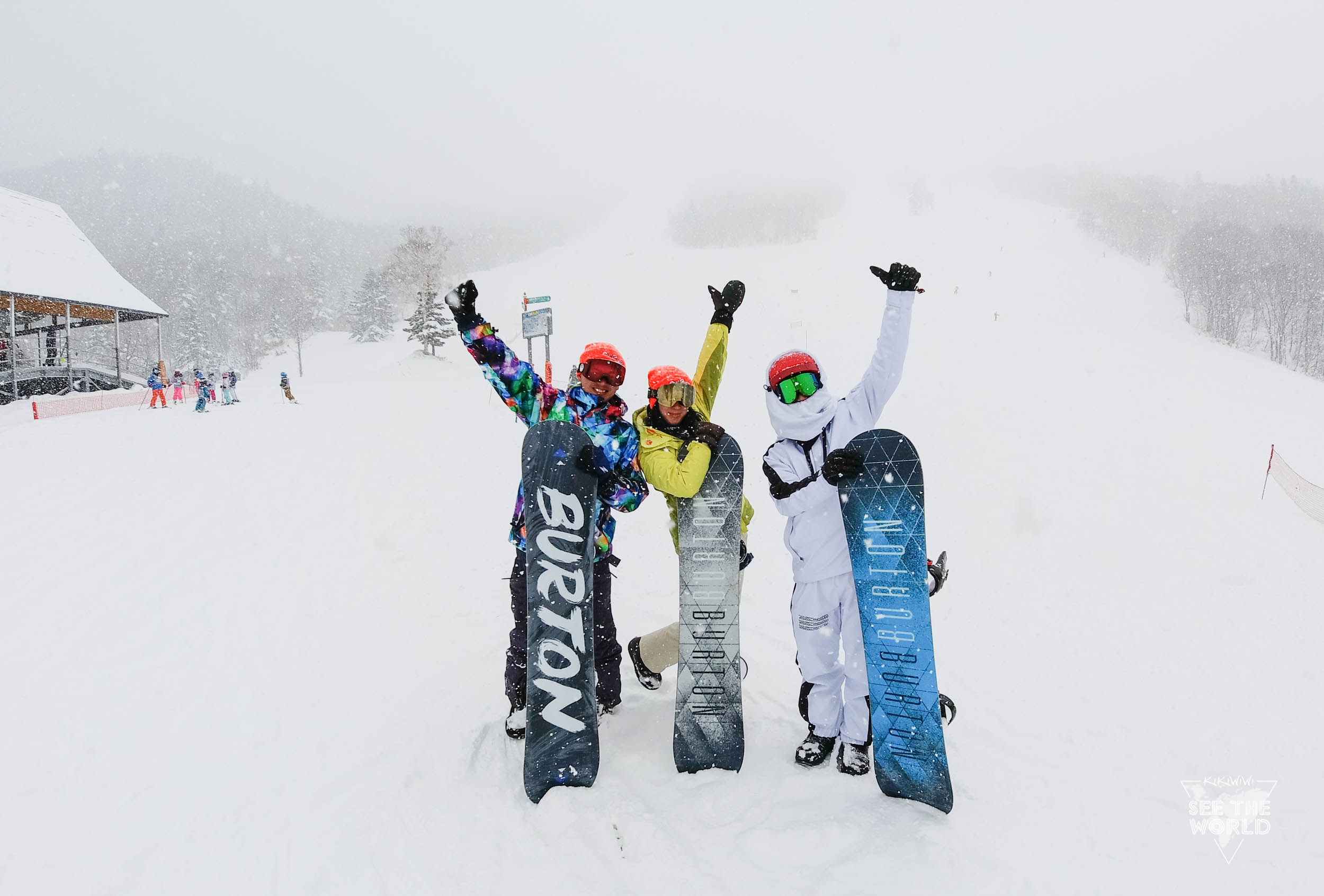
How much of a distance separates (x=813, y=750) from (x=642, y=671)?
128 centimetres

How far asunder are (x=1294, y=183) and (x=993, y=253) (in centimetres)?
6866

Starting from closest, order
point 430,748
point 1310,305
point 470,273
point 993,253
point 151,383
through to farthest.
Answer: point 430,748 < point 151,383 < point 993,253 < point 1310,305 < point 470,273

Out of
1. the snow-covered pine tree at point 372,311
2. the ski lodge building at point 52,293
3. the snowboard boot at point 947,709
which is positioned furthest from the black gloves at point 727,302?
the snow-covered pine tree at point 372,311

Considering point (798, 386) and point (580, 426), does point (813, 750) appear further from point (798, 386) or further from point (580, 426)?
point (580, 426)

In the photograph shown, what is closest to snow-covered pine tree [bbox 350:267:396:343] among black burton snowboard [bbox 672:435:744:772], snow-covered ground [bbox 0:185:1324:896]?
snow-covered ground [bbox 0:185:1324:896]

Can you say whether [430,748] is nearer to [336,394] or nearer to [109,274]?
[336,394]

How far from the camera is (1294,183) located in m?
69.7

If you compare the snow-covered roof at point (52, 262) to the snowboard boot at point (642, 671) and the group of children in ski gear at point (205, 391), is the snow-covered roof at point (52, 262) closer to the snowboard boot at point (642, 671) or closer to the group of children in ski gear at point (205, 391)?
the group of children in ski gear at point (205, 391)

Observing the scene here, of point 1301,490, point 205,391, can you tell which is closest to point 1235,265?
point 1301,490

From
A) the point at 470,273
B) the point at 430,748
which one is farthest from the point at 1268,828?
the point at 470,273

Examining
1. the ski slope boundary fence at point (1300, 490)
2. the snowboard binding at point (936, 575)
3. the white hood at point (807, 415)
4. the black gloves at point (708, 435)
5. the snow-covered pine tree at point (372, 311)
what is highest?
the snow-covered pine tree at point (372, 311)

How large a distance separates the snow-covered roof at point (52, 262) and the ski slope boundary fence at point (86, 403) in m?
5.01

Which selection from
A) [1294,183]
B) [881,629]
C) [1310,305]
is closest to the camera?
[881,629]

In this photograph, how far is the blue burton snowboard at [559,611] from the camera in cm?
311
